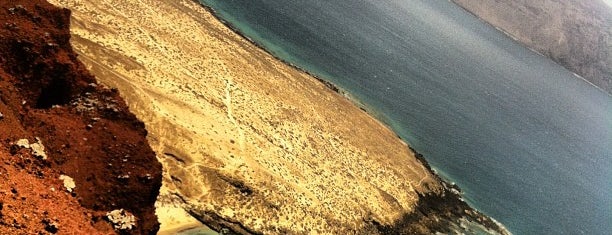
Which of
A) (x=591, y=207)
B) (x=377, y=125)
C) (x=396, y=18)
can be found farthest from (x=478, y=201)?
(x=396, y=18)

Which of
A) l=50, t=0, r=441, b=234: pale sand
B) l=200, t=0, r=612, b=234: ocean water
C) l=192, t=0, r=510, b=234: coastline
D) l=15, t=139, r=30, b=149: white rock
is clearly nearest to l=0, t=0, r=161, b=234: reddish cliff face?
l=15, t=139, r=30, b=149: white rock

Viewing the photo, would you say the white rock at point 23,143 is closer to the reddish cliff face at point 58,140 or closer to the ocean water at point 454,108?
the reddish cliff face at point 58,140

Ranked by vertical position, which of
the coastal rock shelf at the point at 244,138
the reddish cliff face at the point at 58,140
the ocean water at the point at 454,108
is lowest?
the coastal rock shelf at the point at 244,138

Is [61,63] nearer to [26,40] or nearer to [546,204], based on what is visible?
[26,40]

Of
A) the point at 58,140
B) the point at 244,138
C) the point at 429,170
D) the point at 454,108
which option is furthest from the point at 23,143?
the point at 454,108

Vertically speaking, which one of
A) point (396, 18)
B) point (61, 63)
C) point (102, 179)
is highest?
point (396, 18)

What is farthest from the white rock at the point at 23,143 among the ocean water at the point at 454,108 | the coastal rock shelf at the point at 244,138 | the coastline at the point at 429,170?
the ocean water at the point at 454,108

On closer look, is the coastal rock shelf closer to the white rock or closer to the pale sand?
the pale sand
